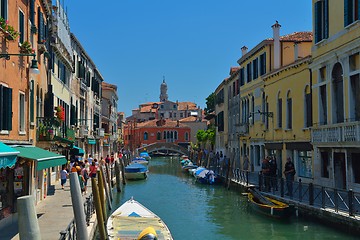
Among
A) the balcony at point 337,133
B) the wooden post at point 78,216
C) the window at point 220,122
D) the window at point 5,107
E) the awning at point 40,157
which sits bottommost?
the wooden post at point 78,216

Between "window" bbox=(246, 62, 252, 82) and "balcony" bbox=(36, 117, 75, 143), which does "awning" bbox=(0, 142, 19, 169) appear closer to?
"balcony" bbox=(36, 117, 75, 143)

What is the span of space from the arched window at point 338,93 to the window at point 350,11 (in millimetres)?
1696

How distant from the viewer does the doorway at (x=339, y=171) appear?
1753 centimetres

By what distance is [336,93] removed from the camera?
58.5 feet

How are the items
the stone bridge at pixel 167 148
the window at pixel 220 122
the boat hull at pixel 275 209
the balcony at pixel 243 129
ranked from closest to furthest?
the boat hull at pixel 275 209 → the balcony at pixel 243 129 → the window at pixel 220 122 → the stone bridge at pixel 167 148

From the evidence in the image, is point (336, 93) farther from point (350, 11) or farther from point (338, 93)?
point (350, 11)

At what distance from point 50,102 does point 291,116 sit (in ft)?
36.7

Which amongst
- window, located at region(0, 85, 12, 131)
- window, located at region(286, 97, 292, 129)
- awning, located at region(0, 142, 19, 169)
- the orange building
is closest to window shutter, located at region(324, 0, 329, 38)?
window, located at region(286, 97, 292, 129)

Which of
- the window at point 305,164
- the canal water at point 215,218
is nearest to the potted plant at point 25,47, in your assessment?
the canal water at point 215,218

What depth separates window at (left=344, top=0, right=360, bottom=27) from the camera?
1597cm

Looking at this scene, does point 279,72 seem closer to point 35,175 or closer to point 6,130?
point 35,175

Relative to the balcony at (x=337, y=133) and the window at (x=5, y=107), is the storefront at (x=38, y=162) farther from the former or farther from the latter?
the balcony at (x=337, y=133)

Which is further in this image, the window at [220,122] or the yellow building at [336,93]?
the window at [220,122]

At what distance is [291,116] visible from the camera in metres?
23.1
